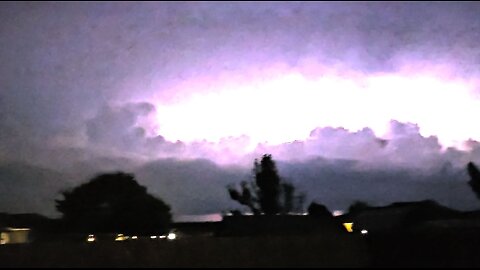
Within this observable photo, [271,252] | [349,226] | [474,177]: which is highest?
[474,177]

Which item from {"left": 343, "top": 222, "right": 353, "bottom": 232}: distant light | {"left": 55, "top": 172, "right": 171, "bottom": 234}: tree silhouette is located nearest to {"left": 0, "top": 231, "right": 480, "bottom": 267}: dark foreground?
{"left": 343, "top": 222, "right": 353, "bottom": 232}: distant light

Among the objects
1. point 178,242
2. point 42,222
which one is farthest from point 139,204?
point 178,242

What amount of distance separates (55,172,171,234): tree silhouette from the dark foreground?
26.5 meters

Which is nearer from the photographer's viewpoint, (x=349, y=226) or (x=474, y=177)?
(x=474, y=177)

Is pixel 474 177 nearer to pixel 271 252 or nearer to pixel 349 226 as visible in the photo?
pixel 349 226

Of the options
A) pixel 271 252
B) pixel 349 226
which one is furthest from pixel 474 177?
pixel 271 252

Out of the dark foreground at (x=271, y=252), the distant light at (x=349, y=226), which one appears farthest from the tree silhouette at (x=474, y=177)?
the dark foreground at (x=271, y=252)

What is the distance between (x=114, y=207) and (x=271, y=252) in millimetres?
30683

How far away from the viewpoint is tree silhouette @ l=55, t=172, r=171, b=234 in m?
43.2

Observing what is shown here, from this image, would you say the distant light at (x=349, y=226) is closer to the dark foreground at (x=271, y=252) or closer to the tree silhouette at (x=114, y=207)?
the tree silhouette at (x=114, y=207)

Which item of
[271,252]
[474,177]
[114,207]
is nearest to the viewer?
[271,252]

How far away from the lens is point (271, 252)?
53.7ft

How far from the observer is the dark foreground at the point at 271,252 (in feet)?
51.3

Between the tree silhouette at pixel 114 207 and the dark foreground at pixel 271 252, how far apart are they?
86.9 feet
